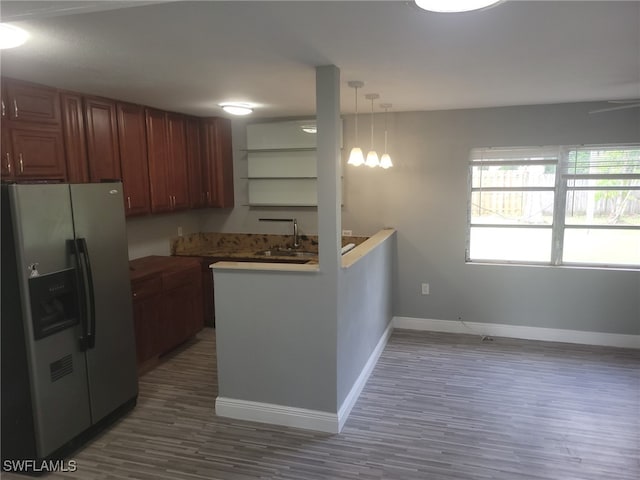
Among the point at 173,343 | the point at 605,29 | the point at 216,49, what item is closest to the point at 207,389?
the point at 173,343

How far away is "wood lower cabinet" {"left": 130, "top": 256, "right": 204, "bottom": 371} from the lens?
379cm

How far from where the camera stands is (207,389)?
3.59 m

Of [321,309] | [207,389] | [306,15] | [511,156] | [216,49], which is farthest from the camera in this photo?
[511,156]

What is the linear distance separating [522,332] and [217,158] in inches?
151

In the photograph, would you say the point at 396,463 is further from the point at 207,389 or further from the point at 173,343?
the point at 173,343

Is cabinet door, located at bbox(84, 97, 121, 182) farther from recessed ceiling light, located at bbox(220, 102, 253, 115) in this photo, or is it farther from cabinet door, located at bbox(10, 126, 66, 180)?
recessed ceiling light, located at bbox(220, 102, 253, 115)

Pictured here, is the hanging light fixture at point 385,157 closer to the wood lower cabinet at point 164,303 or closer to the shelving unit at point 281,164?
the shelving unit at point 281,164

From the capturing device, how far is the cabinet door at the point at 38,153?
2.91 metres

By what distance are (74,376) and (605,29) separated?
3441mm

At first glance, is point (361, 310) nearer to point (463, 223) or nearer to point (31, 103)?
point (463, 223)

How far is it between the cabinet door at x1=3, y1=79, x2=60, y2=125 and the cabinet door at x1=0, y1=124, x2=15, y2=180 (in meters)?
0.13

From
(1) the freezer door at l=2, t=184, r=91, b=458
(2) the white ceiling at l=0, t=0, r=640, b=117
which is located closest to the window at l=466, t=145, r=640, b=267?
(2) the white ceiling at l=0, t=0, r=640, b=117

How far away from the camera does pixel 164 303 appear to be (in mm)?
4070

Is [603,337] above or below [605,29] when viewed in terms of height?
below
